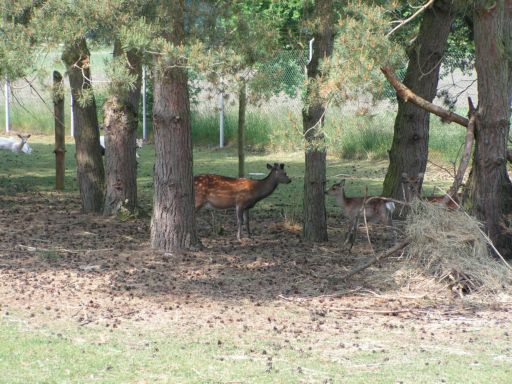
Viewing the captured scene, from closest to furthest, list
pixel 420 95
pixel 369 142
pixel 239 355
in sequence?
1. pixel 239 355
2. pixel 420 95
3. pixel 369 142

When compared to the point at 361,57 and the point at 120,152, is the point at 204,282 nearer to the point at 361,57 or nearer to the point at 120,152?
the point at 361,57

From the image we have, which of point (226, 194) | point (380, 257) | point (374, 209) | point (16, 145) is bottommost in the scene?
point (380, 257)

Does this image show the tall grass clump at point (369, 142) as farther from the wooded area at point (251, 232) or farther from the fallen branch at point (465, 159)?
the fallen branch at point (465, 159)

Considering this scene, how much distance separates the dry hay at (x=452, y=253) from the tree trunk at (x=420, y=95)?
11.1 ft

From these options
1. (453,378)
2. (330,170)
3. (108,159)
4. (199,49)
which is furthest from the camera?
(330,170)

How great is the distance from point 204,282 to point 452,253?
239 centimetres

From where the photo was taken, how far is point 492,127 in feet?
32.1

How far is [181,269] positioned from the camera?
32.3ft

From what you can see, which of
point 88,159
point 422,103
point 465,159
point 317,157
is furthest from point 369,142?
point 465,159

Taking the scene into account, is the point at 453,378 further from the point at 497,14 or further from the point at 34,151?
the point at 34,151

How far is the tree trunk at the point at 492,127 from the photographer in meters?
9.71

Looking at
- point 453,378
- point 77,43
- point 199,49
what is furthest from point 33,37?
point 453,378

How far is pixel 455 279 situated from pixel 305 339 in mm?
2180

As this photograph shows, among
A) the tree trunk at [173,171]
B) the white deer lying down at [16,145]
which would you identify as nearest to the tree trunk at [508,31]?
the tree trunk at [173,171]
